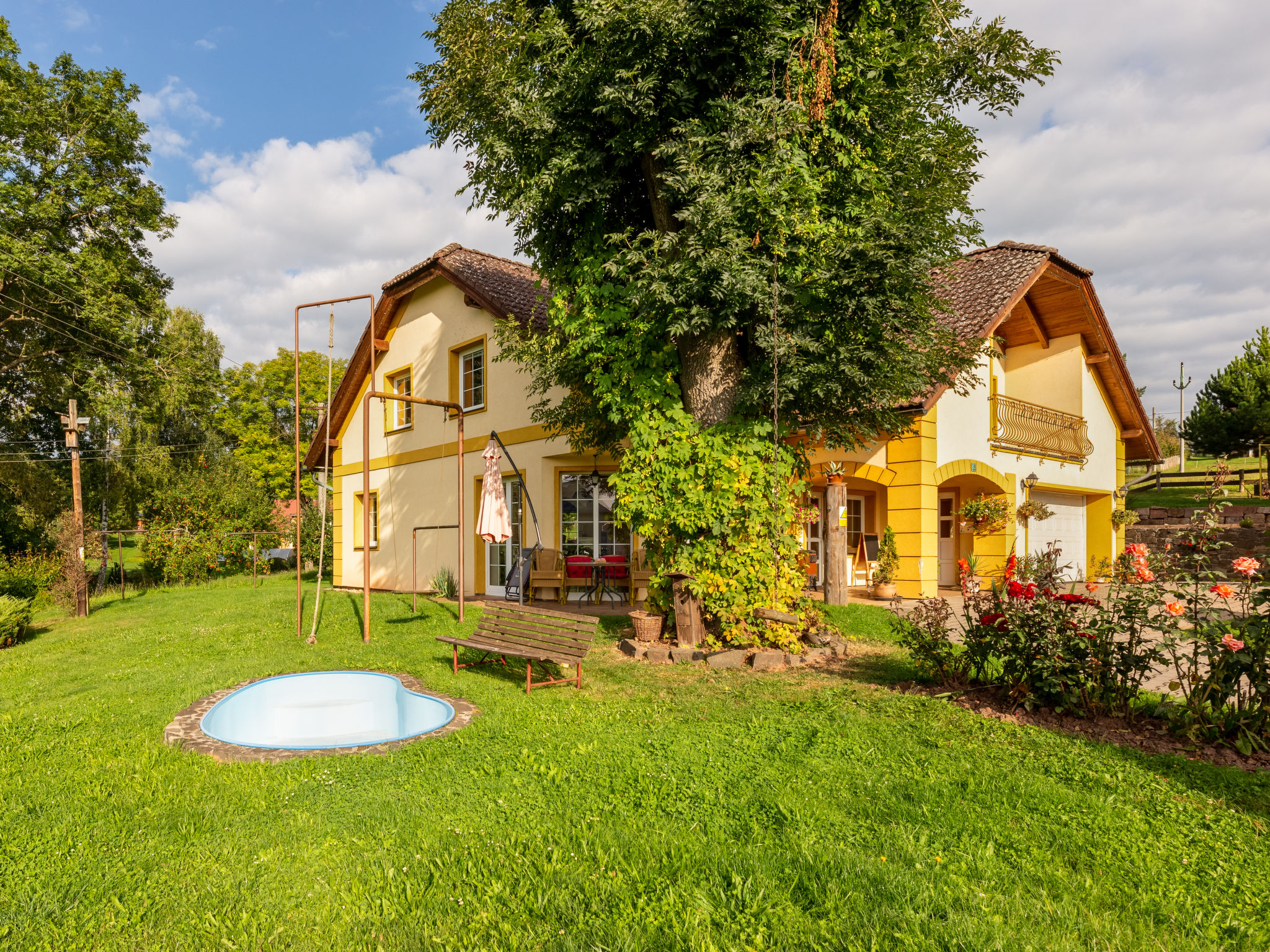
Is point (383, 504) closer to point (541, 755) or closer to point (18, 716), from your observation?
point (18, 716)

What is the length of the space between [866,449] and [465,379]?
9115mm

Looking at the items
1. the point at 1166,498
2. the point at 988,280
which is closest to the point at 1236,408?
the point at 1166,498

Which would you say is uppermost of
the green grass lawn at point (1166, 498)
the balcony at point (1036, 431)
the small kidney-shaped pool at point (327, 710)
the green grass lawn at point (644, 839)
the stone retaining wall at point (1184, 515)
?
the balcony at point (1036, 431)

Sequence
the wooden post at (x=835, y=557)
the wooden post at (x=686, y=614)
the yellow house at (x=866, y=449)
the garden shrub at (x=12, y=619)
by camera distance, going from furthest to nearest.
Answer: the yellow house at (x=866, y=449), the wooden post at (x=835, y=557), the garden shrub at (x=12, y=619), the wooden post at (x=686, y=614)

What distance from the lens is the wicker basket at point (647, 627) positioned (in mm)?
8578

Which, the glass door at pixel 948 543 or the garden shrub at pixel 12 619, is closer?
the garden shrub at pixel 12 619

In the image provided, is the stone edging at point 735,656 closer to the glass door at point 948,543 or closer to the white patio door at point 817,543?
the white patio door at point 817,543

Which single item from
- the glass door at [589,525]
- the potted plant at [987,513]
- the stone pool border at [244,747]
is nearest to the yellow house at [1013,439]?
the potted plant at [987,513]

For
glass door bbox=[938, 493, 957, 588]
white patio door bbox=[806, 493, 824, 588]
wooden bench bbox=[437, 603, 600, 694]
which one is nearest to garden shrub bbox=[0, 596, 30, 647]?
wooden bench bbox=[437, 603, 600, 694]

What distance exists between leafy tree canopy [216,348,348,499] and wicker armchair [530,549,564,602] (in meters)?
29.0

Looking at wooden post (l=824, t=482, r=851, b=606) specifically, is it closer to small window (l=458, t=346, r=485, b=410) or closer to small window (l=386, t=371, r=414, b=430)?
small window (l=458, t=346, r=485, b=410)

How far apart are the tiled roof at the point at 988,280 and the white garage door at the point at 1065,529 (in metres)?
5.17

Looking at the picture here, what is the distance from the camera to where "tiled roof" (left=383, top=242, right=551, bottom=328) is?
14.3 metres

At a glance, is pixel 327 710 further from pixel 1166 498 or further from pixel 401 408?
pixel 1166 498
